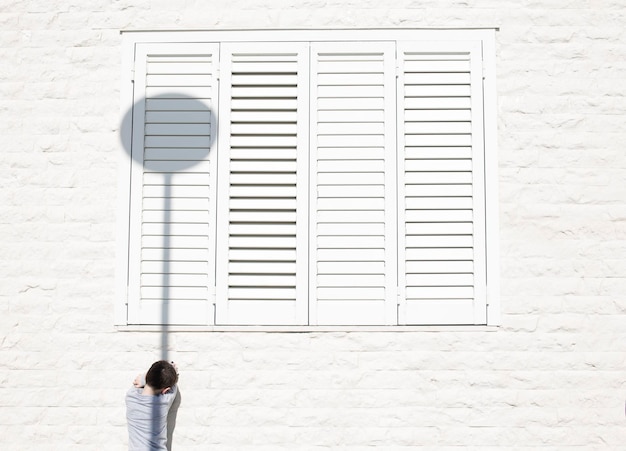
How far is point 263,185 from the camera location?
18.2 feet

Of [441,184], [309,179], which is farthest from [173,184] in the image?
[441,184]

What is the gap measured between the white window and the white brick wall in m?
0.13

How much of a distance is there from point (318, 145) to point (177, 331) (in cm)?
158

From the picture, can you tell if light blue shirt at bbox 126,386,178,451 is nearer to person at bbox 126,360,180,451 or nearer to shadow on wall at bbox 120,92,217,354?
person at bbox 126,360,180,451

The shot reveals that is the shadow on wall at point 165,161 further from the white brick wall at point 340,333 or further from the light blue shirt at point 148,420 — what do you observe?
the light blue shirt at point 148,420

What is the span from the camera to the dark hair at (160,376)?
5.18 metres

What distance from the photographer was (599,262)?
5410mm

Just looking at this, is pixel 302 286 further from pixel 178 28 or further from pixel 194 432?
pixel 178 28

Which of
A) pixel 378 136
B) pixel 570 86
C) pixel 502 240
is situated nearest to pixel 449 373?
pixel 502 240

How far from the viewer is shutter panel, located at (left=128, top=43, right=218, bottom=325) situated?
5.47 meters

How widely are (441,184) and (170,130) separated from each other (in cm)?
190

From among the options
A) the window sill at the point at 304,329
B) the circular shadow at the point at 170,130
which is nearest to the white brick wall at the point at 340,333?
the window sill at the point at 304,329

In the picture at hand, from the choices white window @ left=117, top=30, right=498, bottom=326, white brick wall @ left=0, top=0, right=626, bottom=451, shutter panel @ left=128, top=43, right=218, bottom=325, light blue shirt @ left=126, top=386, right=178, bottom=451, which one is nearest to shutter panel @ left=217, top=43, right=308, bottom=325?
white window @ left=117, top=30, right=498, bottom=326

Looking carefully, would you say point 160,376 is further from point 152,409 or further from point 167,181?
point 167,181
